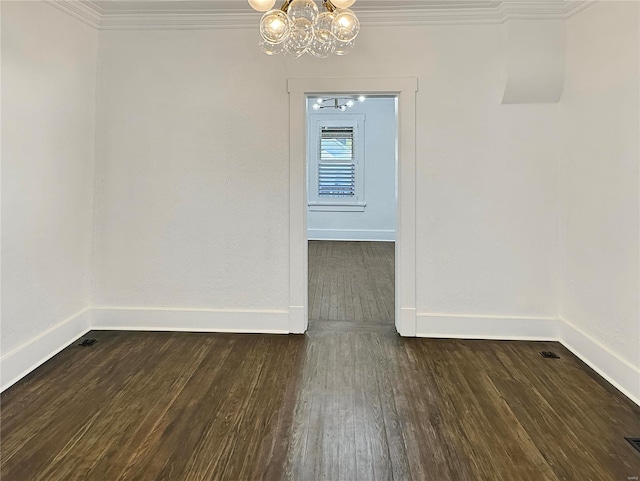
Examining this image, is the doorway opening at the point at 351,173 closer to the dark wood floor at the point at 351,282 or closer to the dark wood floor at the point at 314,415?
the dark wood floor at the point at 351,282

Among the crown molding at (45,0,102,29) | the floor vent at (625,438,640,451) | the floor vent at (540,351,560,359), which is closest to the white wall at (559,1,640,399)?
the floor vent at (540,351,560,359)

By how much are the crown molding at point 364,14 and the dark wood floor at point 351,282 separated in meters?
2.52

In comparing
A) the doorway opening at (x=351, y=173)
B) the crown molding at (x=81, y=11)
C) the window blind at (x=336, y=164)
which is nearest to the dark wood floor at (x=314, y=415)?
the crown molding at (x=81, y=11)

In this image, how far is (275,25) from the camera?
1747 millimetres

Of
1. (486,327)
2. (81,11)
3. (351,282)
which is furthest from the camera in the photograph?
(351,282)

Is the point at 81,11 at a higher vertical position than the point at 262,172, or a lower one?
higher

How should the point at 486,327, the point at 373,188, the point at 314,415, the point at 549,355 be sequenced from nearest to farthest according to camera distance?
1. the point at 314,415
2. the point at 549,355
3. the point at 486,327
4. the point at 373,188

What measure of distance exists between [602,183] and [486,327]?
4.37 ft

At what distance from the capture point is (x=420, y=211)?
3301mm

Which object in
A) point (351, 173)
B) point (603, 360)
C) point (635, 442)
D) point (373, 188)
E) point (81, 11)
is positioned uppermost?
point (81, 11)

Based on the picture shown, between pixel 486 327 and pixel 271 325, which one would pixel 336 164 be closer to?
pixel 271 325

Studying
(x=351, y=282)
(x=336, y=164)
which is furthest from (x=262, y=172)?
(x=336, y=164)

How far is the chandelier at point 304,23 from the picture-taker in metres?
1.74

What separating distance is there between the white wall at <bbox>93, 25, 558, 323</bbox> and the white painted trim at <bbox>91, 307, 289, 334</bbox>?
0.06m
